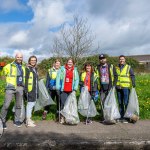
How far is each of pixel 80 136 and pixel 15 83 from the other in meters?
2.08

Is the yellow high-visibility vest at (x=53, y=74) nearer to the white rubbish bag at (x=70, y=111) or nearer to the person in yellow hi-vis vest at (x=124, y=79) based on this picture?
the white rubbish bag at (x=70, y=111)

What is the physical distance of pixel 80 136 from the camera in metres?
6.45

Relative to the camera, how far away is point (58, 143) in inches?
234

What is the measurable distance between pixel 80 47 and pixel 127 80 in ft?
50.4

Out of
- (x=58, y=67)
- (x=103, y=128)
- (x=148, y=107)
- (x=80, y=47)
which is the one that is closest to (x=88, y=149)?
(x=103, y=128)

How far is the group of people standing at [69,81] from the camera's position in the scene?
733 centimetres

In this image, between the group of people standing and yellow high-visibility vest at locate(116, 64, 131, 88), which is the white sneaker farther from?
yellow high-visibility vest at locate(116, 64, 131, 88)

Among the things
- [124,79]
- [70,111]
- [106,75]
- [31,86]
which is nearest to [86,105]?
[70,111]

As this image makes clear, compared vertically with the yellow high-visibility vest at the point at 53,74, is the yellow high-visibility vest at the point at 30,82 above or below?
below

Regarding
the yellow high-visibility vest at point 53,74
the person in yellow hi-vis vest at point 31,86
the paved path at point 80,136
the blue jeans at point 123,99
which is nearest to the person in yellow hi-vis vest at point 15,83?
the person in yellow hi-vis vest at point 31,86

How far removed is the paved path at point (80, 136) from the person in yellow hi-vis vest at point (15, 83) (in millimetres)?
457

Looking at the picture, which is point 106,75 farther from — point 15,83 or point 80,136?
point 15,83

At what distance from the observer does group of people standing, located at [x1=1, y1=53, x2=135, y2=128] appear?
733 centimetres

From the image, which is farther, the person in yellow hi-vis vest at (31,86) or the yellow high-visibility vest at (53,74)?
the yellow high-visibility vest at (53,74)
